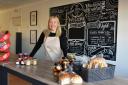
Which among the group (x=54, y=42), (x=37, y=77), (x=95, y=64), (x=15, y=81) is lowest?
(x=15, y=81)

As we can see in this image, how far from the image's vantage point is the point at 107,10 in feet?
11.6

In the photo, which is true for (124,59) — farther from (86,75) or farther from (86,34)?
(86,75)

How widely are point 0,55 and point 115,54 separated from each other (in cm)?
188

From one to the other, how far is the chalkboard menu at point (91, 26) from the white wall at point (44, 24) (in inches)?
3.8

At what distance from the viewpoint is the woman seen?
2.47 m

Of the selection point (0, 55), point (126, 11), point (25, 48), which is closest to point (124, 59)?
point (126, 11)

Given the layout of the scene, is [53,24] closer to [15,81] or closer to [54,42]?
[54,42]

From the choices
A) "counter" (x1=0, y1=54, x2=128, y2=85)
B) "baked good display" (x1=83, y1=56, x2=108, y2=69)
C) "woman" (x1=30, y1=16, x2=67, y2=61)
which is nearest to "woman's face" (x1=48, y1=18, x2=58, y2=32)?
"woman" (x1=30, y1=16, x2=67, y2=61)

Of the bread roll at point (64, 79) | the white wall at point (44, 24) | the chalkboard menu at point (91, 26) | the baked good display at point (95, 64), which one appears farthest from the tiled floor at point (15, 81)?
the chalkboard menu at point (91, 26)

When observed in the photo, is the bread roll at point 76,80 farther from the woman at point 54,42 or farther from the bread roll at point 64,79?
the woman at point 54,42

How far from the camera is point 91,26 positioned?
152 inches

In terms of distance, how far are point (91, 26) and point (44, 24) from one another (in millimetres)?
1729

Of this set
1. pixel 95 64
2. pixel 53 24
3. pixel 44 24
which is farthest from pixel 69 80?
pixel 44 24

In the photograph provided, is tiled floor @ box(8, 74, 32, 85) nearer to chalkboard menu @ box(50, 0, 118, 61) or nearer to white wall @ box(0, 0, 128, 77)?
white wall @ box(0, 0, 128, 77)
